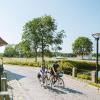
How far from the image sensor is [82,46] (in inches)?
4336

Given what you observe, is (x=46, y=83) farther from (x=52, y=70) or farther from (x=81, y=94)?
(x=81, y=94)

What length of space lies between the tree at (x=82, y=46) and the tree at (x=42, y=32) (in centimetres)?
5904

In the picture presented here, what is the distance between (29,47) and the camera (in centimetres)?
5216

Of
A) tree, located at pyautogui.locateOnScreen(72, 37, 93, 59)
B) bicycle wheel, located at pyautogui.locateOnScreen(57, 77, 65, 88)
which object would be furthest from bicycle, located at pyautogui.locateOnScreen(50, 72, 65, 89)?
tree, located at pyautogui.locateOnScreen(72, 37, 93, 59)

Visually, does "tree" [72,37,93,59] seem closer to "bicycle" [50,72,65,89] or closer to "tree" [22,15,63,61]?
"tree" [22,15,63,61]

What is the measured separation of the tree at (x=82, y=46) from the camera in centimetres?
10950

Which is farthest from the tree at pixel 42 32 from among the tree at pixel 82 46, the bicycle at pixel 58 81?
the tree at pixel 82 46

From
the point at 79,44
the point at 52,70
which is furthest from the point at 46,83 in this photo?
the point at 79,44

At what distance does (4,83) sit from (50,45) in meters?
42.1

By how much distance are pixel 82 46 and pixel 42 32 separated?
201 feet

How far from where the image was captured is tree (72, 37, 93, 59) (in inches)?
4311

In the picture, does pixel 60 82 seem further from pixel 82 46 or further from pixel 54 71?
pixel 82 46

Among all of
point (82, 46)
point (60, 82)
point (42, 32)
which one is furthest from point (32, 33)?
point (82, 46)

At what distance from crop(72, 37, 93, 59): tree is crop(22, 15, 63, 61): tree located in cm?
5904
